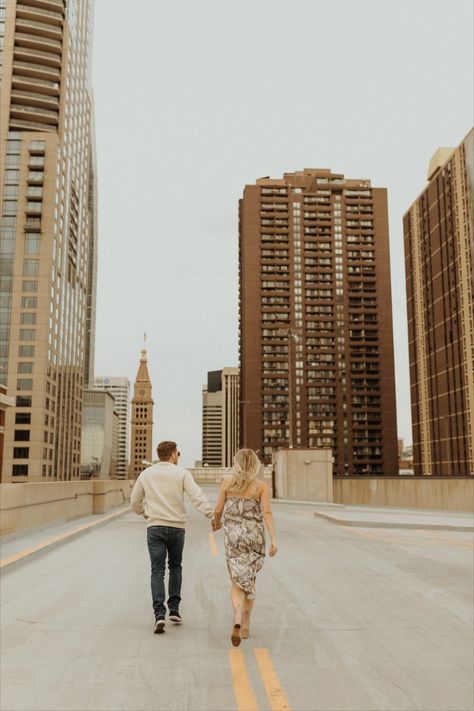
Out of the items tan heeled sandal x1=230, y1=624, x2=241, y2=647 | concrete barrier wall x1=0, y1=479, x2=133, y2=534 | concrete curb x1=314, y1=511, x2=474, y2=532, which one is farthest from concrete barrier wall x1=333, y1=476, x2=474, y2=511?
tan heeled sandal x1=230, y1=624, x2=241, y2=647

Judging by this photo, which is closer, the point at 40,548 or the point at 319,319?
the point at 40,548

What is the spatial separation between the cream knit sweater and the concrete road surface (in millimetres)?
1081

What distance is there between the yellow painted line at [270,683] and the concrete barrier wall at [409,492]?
26.9 metres

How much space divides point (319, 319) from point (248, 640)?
158 metres

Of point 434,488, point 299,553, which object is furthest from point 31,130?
point 299,553

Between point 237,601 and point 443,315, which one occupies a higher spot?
point 443,315

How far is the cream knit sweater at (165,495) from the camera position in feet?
20.5

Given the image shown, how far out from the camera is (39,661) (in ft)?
17.2

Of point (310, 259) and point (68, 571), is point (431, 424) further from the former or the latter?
point (68, 571)

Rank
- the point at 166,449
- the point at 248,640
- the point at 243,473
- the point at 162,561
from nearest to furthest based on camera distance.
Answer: the point at 248,640, the point at 243,473, the point at 162,561, the point at 166,449

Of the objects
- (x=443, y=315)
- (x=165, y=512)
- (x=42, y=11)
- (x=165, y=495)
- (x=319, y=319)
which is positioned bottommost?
(x=165, y=512)

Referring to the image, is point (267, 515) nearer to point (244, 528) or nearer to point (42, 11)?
point (244, 528)

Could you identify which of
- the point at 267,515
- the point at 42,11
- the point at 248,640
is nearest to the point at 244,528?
the point at 267,515

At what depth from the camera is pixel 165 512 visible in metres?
6.24
